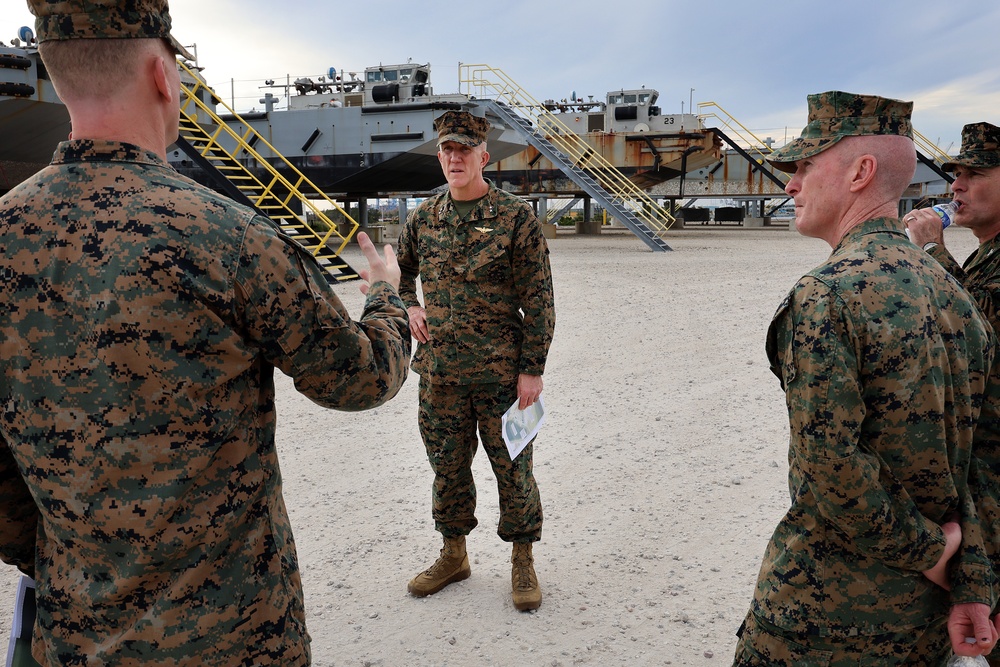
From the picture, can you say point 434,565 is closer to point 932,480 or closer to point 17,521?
point 17,521

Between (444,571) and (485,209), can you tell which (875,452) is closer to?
(485,209)

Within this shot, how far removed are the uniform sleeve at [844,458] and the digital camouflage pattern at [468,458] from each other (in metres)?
1.58

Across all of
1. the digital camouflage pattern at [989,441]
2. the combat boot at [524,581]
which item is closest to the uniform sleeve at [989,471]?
the digital camouflage pattern at [989,441]


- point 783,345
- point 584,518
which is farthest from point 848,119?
point 584,518

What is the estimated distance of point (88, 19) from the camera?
1235mm

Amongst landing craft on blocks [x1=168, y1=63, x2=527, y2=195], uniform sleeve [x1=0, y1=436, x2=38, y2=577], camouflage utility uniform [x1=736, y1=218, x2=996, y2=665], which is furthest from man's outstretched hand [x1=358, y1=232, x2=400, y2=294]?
landing craft on blocks [x1=168, y1=63, x2=527, y2=195]

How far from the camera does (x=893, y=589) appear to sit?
1565 mm

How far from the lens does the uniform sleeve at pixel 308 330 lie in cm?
131

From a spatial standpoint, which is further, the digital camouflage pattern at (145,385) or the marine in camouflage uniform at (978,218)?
the marine in camouflage uniform at (978,218)

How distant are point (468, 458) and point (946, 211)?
79.9 inches

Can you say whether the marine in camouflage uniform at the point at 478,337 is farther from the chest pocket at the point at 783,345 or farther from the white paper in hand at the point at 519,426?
the chest pocket at the point at 783,345

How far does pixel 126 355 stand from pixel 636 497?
10.1 feet

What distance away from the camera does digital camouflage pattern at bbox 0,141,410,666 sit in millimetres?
1245

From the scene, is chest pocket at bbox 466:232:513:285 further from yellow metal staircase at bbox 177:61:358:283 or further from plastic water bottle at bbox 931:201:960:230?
yellow metal staircase at bbox 177:61:358:283
